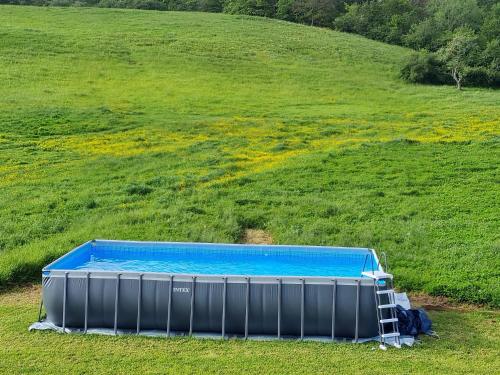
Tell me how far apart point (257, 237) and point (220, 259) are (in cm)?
396

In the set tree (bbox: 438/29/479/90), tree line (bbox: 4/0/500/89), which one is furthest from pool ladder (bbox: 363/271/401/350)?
tree line (bbox: 4/0/500/89)

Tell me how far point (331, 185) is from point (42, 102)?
2564cm

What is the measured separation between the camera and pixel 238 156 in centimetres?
3281

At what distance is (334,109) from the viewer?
162ft

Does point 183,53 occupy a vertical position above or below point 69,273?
above

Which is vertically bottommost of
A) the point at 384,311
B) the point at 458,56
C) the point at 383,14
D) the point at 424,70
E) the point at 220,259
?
the point at 220,259

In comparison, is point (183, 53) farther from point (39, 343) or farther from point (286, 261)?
point (39, 343)

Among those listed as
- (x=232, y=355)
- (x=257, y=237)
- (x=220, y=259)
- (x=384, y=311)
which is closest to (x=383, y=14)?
(x=257, y=237)

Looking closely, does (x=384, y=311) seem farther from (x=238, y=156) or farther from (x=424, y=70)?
(x=424, y=70)

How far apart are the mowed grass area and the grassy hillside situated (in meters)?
3.85

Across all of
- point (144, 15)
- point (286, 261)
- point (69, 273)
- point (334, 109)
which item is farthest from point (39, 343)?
point (144, 15)

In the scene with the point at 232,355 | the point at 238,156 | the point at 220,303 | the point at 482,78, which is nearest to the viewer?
the point at 232,355

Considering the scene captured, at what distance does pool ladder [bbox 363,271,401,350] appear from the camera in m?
13.8

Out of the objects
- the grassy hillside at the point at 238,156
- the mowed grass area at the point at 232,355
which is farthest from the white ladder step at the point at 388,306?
the grassy hillside at the point at 238,156
